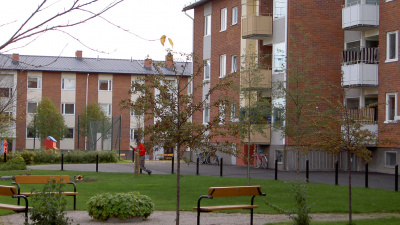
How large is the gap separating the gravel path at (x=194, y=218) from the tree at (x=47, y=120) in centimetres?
5011

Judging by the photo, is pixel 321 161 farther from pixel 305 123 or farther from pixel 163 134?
pixel 163 134

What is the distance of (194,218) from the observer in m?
13.3

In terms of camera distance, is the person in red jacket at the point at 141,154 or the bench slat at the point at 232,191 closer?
the bench slat at the point at 232,191

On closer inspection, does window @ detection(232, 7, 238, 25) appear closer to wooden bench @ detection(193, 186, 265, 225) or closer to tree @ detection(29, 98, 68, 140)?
wooden bench @ detection(193, 186, 265, 225)

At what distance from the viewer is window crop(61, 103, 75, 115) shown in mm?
67688

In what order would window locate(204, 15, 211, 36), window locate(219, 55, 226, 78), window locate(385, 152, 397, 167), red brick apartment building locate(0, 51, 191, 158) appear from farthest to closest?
red brick apartment building locate(0, 51, 191, 158) < window locate(204, 15, 211, 36) < window locate(219, 55, 226, 78) < window locate(385, 152, 397, 167)

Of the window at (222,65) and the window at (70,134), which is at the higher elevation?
the window at (222,65)

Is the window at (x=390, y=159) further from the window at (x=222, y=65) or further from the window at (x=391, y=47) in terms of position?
the window at (x=222, y=65)

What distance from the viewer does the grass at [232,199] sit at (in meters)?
15.2

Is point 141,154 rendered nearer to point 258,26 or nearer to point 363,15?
point 258,26

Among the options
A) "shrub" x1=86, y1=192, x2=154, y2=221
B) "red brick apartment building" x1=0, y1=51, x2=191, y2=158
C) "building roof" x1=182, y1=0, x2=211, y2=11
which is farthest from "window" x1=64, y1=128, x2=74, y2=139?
"shrub" x1=86, y1=192, x2=154, y2=221

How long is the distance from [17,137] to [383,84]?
152 feet

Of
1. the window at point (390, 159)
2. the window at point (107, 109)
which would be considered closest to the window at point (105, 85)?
the window at point (107, 109)

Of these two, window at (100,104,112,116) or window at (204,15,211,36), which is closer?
window at (204,15,211,36)
